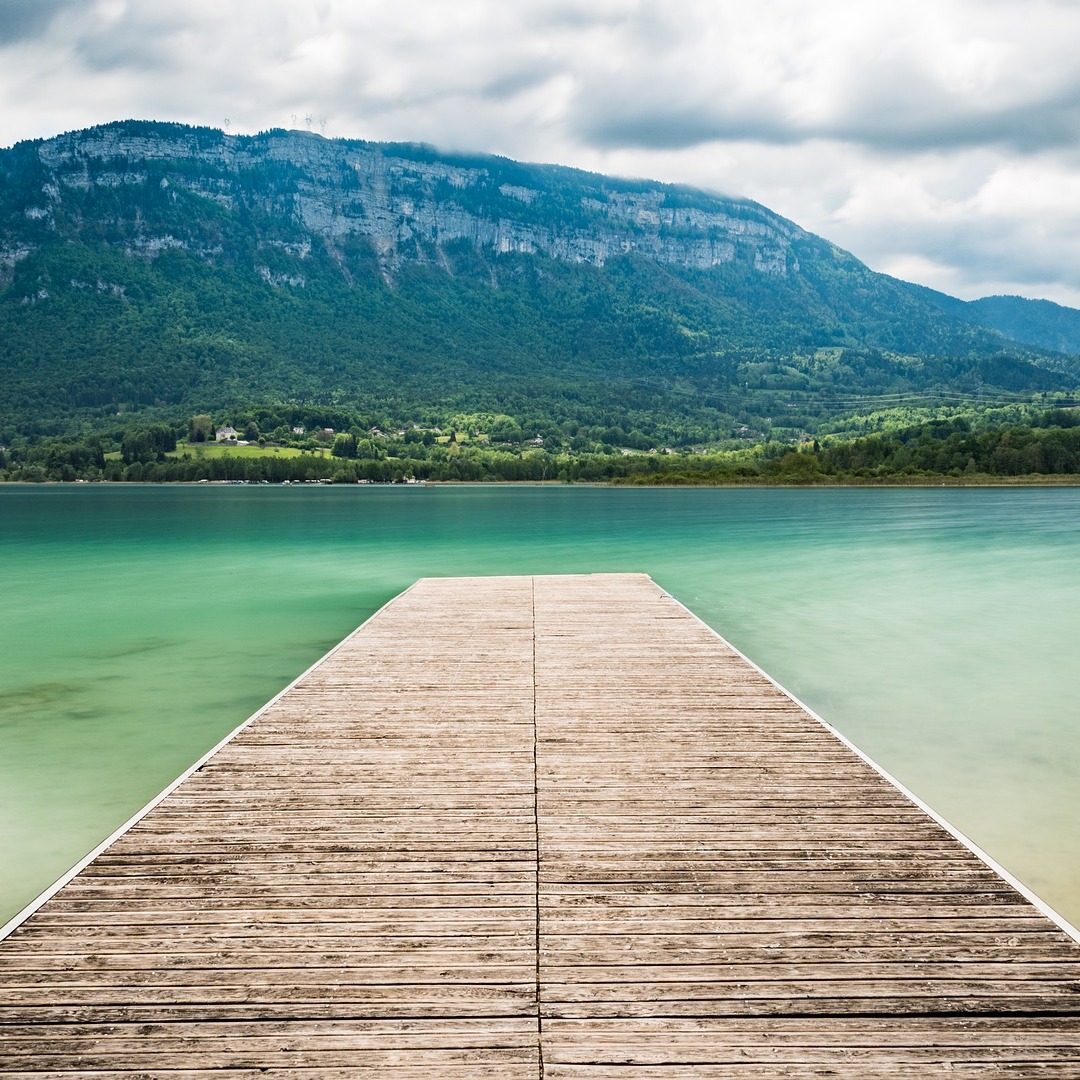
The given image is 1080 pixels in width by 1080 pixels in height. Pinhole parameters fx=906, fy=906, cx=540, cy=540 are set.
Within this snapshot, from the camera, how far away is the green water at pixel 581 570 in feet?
27.0

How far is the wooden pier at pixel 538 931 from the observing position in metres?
3.40

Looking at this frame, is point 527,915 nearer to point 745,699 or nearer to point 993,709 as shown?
point 745,699

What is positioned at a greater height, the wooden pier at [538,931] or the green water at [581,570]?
the wooden pier at [538,931]

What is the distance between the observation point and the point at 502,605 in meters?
16.0

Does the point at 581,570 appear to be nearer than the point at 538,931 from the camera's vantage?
No

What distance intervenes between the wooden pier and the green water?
1826 mm

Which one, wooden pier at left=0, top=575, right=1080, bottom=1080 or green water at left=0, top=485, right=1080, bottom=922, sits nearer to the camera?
wooden pier at left=0, top=575, right=1080, bottom=1080

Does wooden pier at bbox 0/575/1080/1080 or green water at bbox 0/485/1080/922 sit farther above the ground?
wooden pier at bbox 0/575/1080/1080

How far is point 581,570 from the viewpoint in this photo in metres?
27.3

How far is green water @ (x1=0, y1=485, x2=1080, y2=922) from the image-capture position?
8234 mm

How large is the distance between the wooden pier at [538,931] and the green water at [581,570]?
183 centimetres

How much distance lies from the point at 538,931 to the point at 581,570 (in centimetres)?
2317

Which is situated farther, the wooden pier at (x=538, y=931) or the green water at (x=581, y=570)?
the green water at (x=581, y=570)

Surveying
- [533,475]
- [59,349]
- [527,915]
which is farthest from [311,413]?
[527,915]
